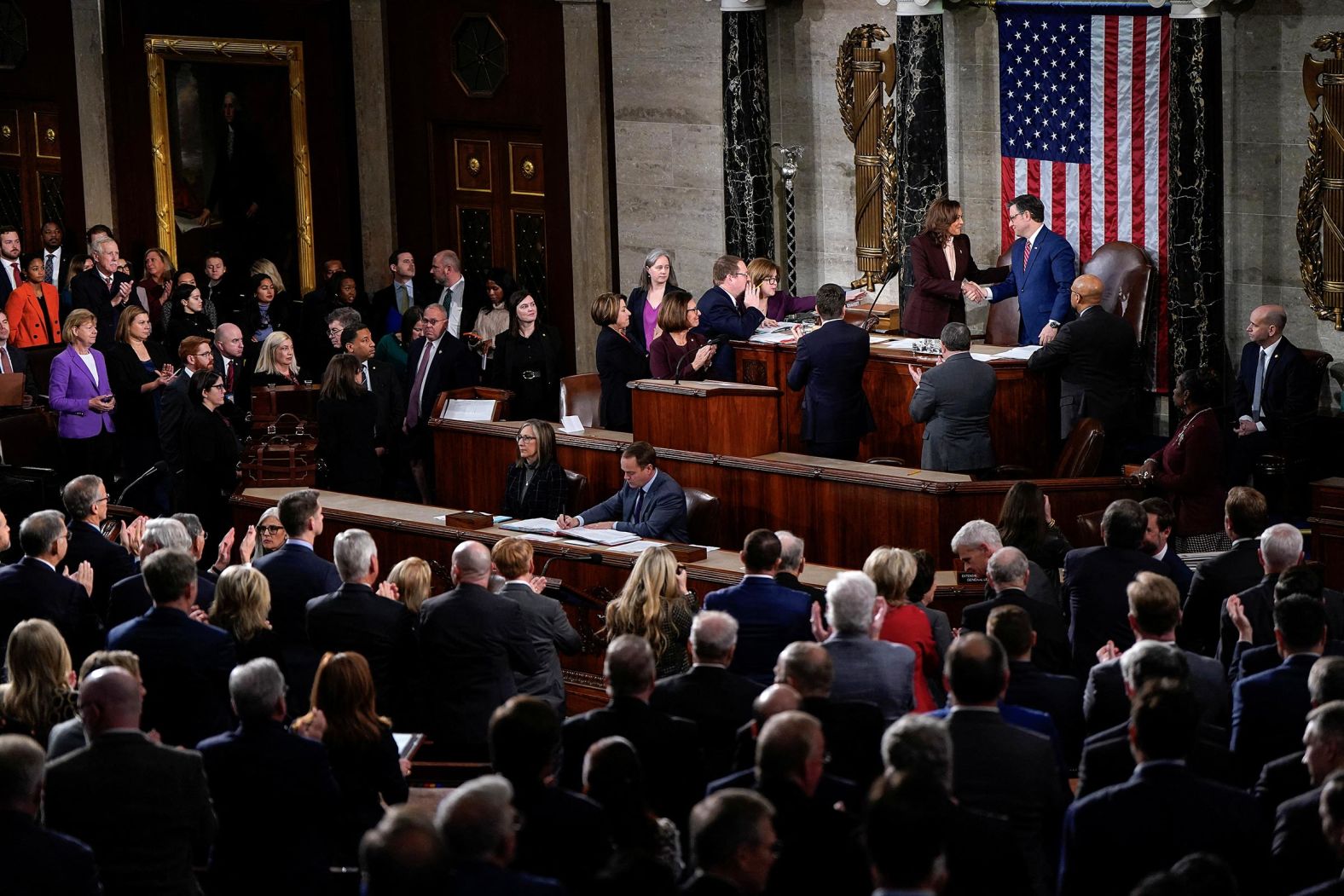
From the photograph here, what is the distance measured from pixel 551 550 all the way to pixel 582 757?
Result: 13.0 ft

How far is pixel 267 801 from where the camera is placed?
216 inches

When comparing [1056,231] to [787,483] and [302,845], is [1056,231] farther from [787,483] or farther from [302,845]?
[302,845]

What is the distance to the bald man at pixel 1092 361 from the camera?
10727 mm

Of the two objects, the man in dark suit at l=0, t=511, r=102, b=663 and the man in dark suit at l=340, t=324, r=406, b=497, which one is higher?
the man in dark suit at l=340, t=324, r=406, b=497

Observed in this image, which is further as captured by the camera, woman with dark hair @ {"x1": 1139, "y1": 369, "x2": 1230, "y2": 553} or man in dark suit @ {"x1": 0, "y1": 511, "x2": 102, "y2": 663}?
woman with dark hair @ {"x1": 1139, "y1": 369, "x2": 1230, "y2": 553}

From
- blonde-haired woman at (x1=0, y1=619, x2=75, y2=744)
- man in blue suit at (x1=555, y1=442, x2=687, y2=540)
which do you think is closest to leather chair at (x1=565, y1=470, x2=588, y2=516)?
man in blue suit at (x1=555, y1=442, x2=687, y2=540)

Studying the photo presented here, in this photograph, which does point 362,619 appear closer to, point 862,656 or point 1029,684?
point 862,656

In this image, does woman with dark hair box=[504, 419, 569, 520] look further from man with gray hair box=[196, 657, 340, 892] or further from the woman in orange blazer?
the woman in orange blazer

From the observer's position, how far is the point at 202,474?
36.3 feet

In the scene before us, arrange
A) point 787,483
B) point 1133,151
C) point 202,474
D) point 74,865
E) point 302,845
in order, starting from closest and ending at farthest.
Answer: point 74,865, point 302,845, point 787,483, point 202,474, point 1133,151

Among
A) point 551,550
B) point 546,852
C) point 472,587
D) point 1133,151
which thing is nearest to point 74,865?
point 546,852

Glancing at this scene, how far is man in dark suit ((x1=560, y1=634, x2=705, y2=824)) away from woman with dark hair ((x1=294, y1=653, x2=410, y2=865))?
2.03 feet

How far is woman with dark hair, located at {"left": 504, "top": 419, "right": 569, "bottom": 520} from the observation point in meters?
10.3

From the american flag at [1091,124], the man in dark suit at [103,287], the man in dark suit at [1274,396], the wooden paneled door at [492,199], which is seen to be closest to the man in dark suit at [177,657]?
the man in dark suit at [1274,396]
